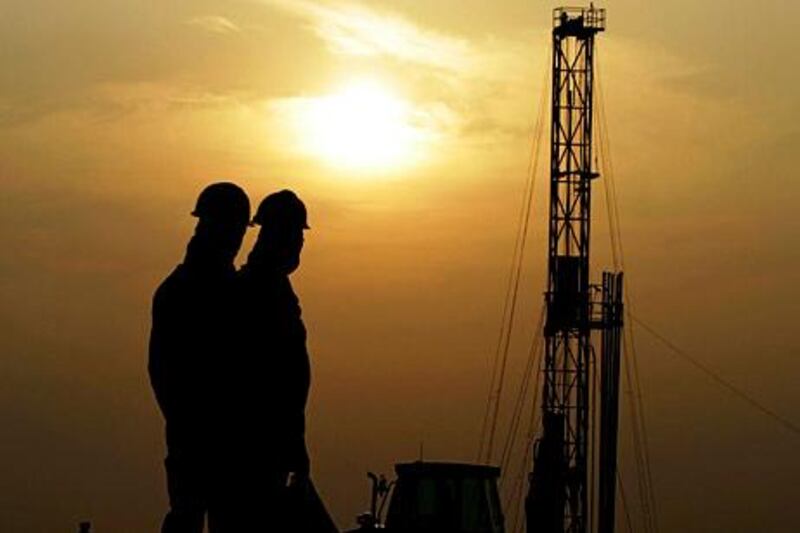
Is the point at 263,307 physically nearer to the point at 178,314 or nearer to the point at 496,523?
the point at 178,314

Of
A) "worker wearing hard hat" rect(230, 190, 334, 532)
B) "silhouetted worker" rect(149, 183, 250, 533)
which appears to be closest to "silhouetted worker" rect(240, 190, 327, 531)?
"worker wearing hard hat" rect(230, 190, 334, 532)

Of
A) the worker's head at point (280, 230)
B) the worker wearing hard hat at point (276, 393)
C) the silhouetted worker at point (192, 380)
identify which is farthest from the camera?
the worker's head at point (280, 230)

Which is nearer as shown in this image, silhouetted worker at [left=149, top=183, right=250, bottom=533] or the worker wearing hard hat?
silhouetted worker at [left=149, top=183, right=250, bottom=533]

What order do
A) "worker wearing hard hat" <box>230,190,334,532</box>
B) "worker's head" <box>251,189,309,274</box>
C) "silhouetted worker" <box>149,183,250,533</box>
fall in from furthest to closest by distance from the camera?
"worker's head" <box>251,189,309,274</box> < "worker wearing hard hat" <box>230,190,334,532</box> < "silhouetted worker" <box>149,183,250,533</box>

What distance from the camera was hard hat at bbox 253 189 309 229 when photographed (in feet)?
42.2

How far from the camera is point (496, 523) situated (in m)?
18.6

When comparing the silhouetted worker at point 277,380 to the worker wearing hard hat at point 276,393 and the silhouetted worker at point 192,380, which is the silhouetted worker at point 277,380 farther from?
the silhouetted worker at point 192,380

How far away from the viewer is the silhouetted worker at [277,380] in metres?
12.4

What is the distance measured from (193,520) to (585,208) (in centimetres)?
6013

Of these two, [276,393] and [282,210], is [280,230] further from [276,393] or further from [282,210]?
[276,393]

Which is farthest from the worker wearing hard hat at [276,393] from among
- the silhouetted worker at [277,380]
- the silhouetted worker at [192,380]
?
the silhouetted worker at [192,380]

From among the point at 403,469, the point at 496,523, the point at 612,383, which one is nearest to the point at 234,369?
the point at 496,523

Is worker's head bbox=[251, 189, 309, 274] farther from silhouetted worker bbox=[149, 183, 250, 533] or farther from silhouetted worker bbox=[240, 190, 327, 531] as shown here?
silhouetted worker bbox=[149, 183, 250, 533]

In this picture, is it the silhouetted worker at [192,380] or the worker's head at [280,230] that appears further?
the worker's head at [280,230]
